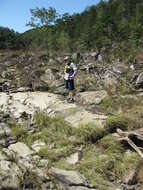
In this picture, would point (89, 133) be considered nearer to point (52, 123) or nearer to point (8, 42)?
point (52, 123)

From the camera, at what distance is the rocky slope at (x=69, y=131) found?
637 cm

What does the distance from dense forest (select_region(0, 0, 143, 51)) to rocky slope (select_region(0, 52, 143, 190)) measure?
1247cm

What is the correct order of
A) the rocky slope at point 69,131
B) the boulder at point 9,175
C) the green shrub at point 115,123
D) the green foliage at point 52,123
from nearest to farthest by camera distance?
the boulder at point 9,175 < the rocky slope at point 69,131 < the green shrub at point 115,123 < the green foliage at point 52,123

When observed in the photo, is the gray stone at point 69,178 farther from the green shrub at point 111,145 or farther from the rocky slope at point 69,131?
the green shrub at point 111,145

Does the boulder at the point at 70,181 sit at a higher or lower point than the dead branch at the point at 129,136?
lower

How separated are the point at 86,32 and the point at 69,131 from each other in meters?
68.7

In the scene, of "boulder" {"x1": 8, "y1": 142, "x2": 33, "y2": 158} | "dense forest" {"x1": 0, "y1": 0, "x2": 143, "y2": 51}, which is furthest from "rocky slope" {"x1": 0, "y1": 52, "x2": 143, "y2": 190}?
"dense forest" {"x1": 0, "y1": 0, "x2": 143, "y2": 51}

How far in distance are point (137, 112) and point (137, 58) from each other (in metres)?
8.56

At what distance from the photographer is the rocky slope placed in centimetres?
637

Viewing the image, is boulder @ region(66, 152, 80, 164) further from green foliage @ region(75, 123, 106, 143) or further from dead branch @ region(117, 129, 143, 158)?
dead branch @ region(117, 129, 143, 158)

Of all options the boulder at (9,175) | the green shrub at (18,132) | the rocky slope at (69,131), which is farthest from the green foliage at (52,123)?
the boulder at (9,175)

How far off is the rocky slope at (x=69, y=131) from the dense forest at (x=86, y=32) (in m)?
12.5

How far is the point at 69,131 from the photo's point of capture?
8.97m

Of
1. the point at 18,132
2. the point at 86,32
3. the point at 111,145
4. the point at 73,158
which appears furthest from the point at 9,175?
the point at 86,32
